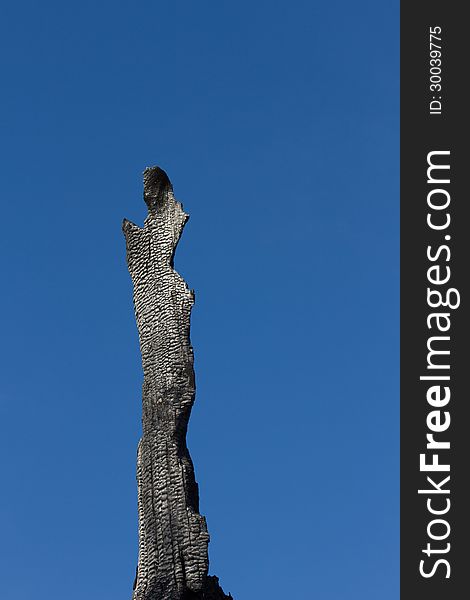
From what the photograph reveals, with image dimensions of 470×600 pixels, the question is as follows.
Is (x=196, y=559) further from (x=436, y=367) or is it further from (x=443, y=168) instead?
(x=443, y=168)

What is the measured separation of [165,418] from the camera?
13.5 m

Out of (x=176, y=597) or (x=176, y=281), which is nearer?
(x=176, y=597)

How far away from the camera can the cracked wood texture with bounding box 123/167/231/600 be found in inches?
516

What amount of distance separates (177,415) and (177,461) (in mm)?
452

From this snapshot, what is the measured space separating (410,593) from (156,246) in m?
4.34

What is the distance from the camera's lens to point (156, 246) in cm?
1412

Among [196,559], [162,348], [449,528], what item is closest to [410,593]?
[449,528]

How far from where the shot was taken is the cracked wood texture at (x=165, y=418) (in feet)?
43.0

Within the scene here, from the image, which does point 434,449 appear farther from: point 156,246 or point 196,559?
point 156,246

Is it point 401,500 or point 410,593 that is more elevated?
point 401,500

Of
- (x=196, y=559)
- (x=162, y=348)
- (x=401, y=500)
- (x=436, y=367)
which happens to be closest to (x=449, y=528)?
(x=401, y=500)

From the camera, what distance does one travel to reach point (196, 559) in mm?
13031

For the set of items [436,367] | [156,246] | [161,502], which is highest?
[156,246]

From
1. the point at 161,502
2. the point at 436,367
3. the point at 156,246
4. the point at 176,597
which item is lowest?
the point at 176,597
